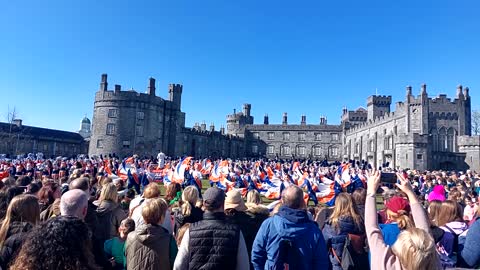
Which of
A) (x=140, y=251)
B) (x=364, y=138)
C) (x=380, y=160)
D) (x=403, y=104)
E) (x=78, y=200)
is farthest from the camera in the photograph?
(x=364, y=138)

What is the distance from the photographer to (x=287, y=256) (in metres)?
3.98

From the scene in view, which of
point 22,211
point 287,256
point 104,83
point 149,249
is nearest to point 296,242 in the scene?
point 287,256

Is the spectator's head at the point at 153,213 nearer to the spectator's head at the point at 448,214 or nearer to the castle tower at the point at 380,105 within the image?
the spectator's head at the point at 448,214

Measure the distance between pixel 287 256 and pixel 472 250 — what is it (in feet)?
7.15

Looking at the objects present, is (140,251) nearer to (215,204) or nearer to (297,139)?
(215,204)

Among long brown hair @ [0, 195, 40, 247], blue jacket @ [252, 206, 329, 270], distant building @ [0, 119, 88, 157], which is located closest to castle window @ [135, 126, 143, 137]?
distant building @ [0, 119, 88, 157]

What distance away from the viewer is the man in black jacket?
3.79m

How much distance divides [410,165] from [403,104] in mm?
9996

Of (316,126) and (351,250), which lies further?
(316,126)

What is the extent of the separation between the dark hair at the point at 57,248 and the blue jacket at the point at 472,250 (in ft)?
13.5

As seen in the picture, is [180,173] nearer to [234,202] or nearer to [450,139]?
[234,202]

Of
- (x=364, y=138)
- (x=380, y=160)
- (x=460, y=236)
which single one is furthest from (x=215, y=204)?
(x=364, y=138)

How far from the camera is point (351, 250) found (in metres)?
4.57

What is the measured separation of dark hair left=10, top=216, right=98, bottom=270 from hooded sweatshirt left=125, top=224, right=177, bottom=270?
5.26 feet
